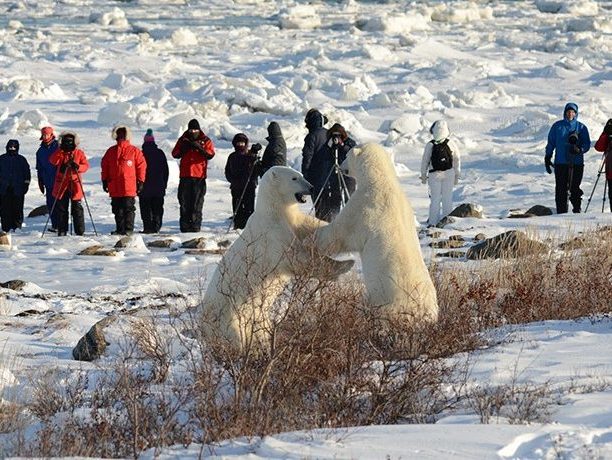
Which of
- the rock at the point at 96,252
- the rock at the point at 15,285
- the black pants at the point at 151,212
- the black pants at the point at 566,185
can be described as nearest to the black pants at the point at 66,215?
the black pants at the point at 151,212

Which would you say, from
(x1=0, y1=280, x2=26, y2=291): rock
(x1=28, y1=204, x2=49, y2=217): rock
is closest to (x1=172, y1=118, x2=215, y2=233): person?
(x1=28, y1=204, x2=49, y2=217): rock

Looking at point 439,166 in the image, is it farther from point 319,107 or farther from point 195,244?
point 319,107

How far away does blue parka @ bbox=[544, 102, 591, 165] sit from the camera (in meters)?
15.5

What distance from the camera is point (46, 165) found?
16.0 m

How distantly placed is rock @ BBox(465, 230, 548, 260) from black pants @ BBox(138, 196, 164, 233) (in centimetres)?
547

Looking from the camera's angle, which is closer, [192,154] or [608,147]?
[608,147]

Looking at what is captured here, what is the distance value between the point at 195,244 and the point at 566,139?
5371 millimetres

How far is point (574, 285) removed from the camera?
8.74 m

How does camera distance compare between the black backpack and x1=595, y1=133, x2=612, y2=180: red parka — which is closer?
the black backpack

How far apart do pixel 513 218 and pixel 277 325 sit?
10.1m

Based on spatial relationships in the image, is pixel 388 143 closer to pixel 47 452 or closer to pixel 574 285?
pixel 574 285

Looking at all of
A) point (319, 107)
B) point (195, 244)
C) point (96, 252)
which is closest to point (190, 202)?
point (195, 244)

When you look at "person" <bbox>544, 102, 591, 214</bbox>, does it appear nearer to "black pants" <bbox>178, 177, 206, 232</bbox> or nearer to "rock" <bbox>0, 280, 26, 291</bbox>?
"black pants" <bbox>178, 177, 206, 232</bbox>

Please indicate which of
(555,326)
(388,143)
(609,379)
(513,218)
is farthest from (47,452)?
(388,143)
